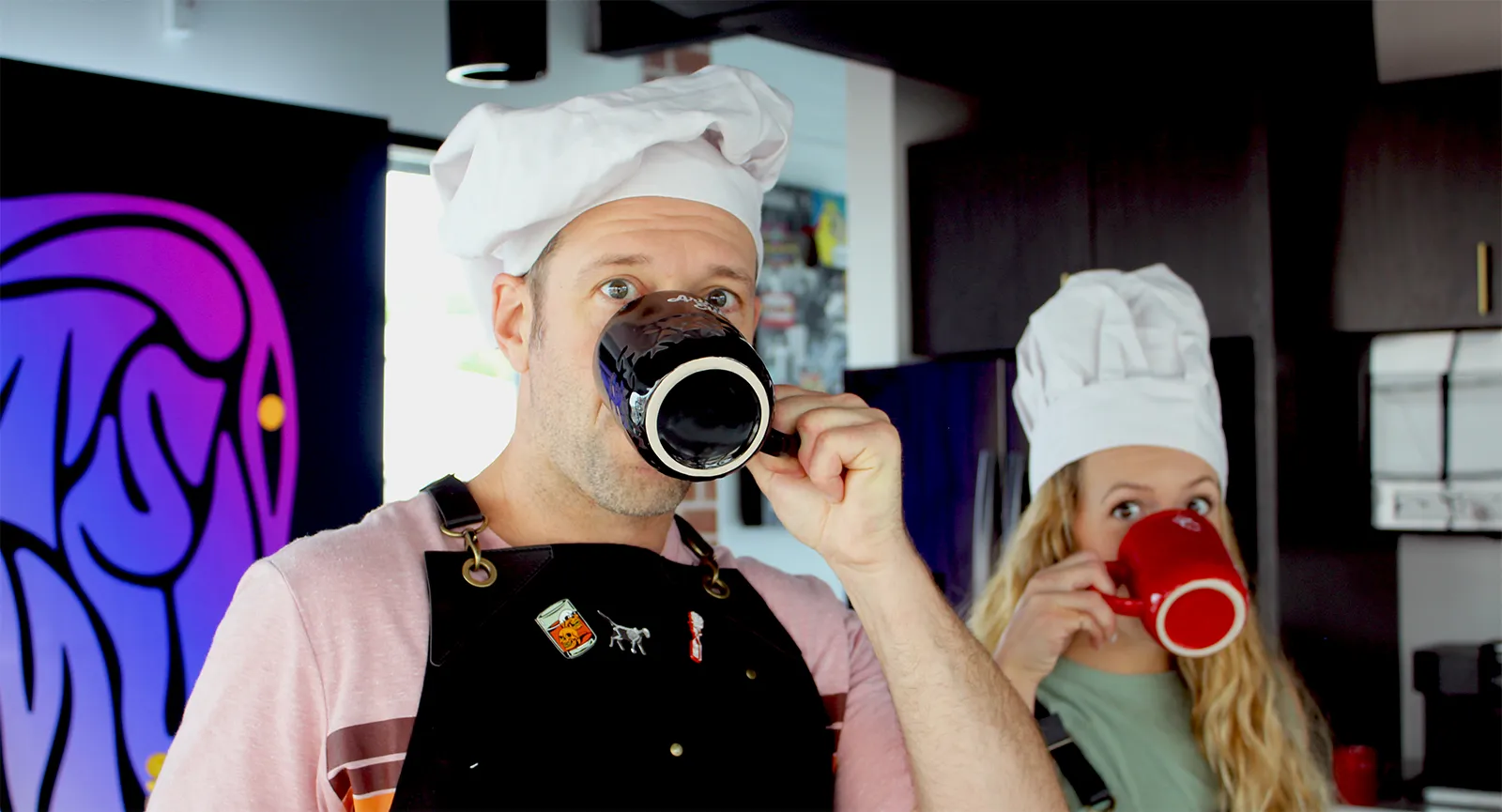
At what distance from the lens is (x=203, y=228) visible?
2.82m

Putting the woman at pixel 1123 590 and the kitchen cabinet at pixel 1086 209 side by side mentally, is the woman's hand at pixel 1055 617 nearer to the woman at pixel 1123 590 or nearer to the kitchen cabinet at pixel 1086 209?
Result: the woman at pixel 1123 590

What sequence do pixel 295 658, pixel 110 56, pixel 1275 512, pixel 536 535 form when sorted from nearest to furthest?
pixel 295 658 < pixel 536 535 < pixel 110 56 < pixel 1275 512

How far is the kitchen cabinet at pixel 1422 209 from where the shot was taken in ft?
9.90

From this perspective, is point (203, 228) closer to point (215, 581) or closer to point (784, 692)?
point (215, 581)

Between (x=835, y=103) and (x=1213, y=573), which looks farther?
(x=835, y=103)

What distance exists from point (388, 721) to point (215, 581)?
1.90 meters

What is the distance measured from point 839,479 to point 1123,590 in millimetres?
627

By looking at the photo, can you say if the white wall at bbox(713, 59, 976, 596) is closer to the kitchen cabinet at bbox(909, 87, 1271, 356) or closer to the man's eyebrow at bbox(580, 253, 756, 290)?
the kitchen cabinet at bbox(909, 87, 1271, 356)

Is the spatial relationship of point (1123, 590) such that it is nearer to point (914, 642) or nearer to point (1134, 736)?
point (1134, 736)

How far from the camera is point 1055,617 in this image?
1608 millimetres

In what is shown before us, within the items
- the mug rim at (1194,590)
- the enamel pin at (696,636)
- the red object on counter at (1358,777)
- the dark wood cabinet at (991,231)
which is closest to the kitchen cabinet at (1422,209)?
the dark wood cabinet at (991,231)

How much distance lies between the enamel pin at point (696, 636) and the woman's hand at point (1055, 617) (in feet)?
1.70

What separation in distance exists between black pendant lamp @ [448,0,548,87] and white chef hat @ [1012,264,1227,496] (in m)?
1.45

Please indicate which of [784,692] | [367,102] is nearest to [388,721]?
[784,692]
